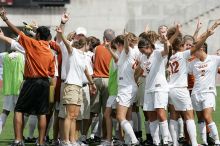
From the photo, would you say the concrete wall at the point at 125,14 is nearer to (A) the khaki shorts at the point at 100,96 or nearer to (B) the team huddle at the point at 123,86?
(A) the khaki shorts at the point at 100,96

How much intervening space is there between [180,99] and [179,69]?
20.9 inches

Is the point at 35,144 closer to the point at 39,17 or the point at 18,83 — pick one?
the point at 18,83

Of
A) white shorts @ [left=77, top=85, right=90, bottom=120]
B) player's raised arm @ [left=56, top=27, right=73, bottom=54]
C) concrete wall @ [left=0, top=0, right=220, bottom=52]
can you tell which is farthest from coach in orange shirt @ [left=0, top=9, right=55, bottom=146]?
concrete wall @ [left=0, top=0, right=220, bottom=52]

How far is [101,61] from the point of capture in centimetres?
1611

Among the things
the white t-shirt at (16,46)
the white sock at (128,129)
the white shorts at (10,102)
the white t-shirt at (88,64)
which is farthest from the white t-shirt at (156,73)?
the white shorts at (10,102)

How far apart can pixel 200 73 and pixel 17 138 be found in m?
3.51

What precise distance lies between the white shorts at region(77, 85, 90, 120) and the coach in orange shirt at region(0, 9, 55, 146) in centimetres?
69

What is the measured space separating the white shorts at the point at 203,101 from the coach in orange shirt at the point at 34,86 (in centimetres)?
269

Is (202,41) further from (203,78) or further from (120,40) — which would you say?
(120,40)

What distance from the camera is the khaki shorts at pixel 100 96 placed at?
1594 cm

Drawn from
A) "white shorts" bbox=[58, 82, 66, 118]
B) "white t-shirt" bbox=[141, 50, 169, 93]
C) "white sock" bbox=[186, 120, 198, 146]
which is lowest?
"white sock" bbox=[186, 120, 198, 146]

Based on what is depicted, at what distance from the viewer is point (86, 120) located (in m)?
15.7

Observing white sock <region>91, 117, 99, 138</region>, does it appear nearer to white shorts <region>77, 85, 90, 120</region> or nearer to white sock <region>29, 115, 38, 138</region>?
white shorts <region>77, 85, 90, 120</region>

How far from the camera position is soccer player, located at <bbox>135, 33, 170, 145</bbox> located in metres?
14.4
